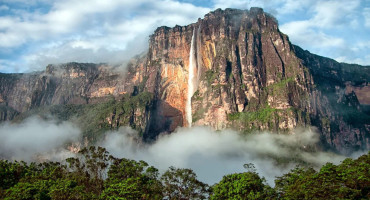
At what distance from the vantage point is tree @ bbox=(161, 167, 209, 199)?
77.1 m

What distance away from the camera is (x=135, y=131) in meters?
170

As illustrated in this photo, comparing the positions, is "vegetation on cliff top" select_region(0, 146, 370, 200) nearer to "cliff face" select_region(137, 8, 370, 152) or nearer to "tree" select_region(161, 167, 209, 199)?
"tree" select_region(161, 167, 209, 199)

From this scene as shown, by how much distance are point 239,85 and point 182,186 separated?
93.7 metres

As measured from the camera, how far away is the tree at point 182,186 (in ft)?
253

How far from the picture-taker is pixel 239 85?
16762cm

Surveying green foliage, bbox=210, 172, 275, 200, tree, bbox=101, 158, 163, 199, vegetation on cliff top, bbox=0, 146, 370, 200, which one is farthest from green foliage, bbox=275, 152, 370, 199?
tree, bbox=101, 158, 163, 199

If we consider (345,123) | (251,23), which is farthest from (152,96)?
(345,123)

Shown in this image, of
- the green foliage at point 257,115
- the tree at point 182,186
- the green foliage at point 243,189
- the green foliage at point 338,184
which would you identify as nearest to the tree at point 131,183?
the tree at point 182,186

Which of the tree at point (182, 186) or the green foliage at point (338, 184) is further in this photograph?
the tree at point (182, 186)

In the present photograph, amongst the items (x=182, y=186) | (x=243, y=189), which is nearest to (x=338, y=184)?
(x=243, y=189)

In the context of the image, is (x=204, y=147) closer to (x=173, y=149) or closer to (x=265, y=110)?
(x=173, y=149)

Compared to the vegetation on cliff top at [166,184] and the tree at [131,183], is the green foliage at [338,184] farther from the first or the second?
the tree at [131,183]

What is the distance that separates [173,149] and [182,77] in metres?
37.6

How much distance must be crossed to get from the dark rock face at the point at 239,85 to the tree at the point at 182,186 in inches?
3086
